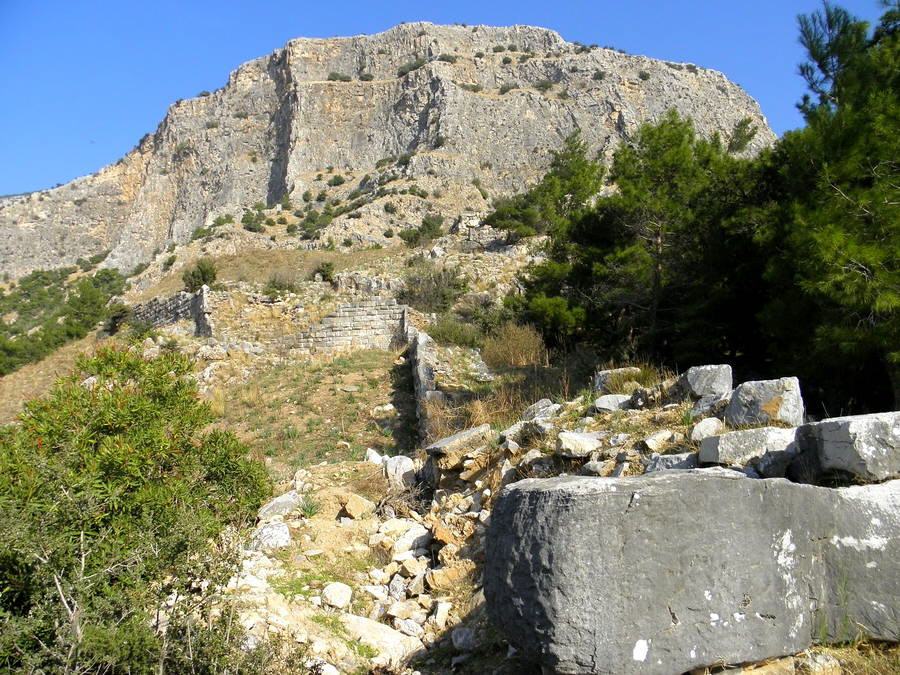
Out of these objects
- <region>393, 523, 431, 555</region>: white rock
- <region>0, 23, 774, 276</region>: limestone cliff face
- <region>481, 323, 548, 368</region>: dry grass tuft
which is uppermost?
<region>0, 23, 774, 276</region>: limestone cliff face

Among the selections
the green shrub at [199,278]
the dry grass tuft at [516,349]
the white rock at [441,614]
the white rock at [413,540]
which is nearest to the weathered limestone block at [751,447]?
the white rock at [441,614]

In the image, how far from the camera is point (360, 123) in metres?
44.1

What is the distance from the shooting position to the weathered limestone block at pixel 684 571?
7.15 feet

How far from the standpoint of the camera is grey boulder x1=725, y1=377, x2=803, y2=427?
374cm

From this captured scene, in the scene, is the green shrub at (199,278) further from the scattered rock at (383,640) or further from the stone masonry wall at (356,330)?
the scattered rock at (383,640)

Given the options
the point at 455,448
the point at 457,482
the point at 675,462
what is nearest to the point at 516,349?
the point at 455,448

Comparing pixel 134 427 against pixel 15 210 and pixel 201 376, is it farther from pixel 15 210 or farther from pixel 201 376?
pixel 15 210

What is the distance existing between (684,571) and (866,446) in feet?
4.03

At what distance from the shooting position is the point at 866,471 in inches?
109

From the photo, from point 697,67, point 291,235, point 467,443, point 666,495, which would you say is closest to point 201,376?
point 467,443

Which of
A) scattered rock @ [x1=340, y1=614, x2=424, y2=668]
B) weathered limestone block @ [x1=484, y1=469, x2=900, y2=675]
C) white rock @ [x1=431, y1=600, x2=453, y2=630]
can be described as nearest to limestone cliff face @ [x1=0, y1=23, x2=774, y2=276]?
white rock @ [x1=431, y1=600, x2=453, y2=630]

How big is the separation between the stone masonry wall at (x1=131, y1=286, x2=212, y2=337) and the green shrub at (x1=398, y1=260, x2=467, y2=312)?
5.57 m

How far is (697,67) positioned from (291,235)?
1443 inches

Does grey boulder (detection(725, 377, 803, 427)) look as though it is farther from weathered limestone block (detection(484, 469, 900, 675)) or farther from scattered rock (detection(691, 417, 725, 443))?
weathered limestone block (detection(484, 469, 900, 675))
